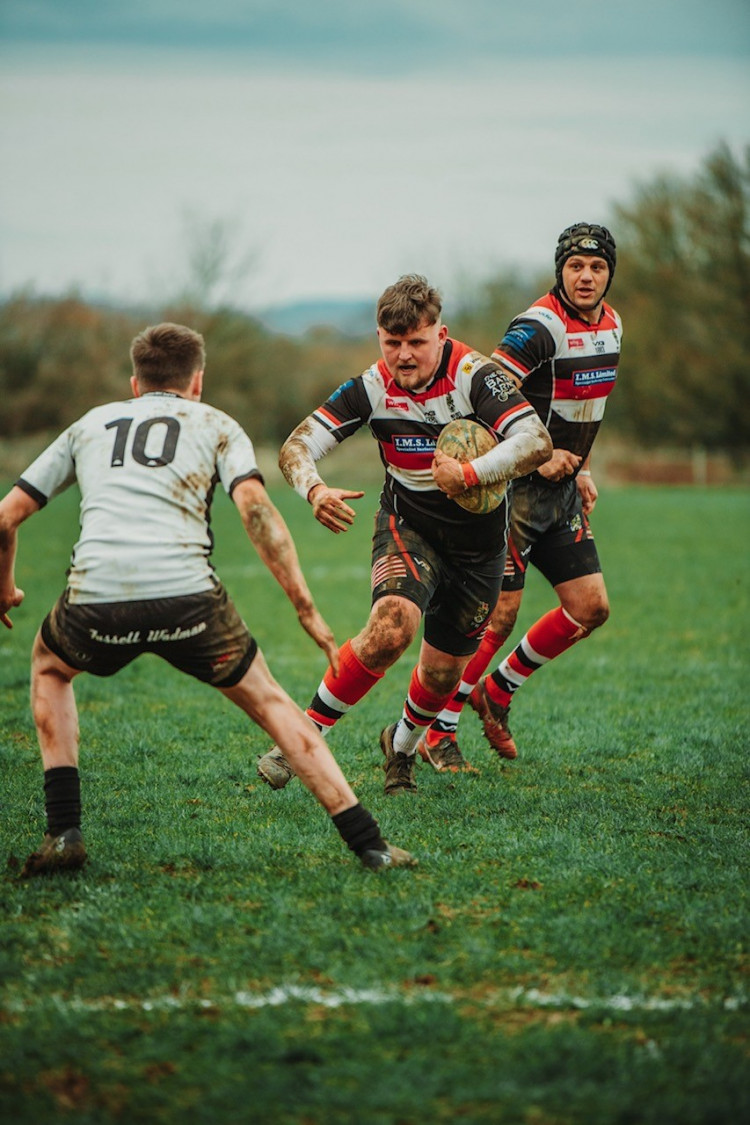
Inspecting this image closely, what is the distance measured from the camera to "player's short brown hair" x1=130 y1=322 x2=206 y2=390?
14.4 feet

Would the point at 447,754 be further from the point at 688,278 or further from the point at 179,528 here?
the point at 688,278

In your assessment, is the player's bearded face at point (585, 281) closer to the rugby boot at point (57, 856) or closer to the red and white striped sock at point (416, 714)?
the red and white striped sock at point (416, 714)

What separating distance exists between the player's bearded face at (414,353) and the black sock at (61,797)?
7.05ft

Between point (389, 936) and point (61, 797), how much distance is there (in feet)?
4.50

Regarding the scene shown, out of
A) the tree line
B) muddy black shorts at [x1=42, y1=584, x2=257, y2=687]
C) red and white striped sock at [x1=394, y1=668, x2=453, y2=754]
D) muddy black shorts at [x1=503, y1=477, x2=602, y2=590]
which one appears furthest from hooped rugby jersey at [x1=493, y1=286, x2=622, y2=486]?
the tree line

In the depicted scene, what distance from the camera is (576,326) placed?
6141 millimetres

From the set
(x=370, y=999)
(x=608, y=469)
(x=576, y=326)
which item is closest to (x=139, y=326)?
(x=608, y=469)

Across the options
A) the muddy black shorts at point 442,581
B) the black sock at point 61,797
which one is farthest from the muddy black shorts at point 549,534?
the black sock at point 61,797

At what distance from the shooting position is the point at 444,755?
21.0 ft

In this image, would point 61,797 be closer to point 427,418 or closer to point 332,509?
point 332,509

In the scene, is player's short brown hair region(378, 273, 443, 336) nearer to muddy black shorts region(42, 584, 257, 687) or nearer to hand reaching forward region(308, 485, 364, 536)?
hand reaching forward region(308, 485, 364, 536)

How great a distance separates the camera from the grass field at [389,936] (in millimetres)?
2922

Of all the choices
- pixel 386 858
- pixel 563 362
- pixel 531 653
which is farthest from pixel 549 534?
pixel 386 858

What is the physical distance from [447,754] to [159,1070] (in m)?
3.53
